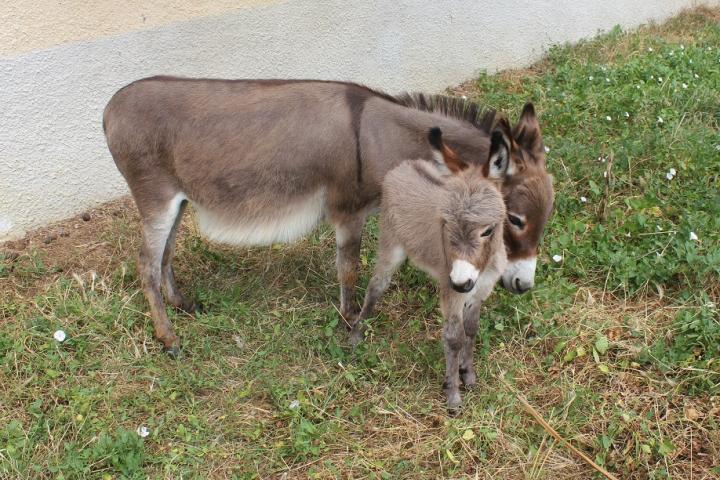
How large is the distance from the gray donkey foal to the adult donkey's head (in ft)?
0.75

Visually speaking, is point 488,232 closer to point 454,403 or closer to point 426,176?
point 426,176

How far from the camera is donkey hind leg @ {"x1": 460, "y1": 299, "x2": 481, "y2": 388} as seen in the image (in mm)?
3475

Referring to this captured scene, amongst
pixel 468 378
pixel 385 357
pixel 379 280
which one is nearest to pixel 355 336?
pixel 385 357

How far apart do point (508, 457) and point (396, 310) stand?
1291mm

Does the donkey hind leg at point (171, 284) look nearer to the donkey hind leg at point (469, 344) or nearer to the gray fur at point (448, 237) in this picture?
the gray fur at point (448, 237)

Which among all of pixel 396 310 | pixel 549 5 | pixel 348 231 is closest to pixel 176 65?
pixel 348 231

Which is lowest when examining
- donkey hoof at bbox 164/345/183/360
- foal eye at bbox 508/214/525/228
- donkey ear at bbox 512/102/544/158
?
donkey hoof at bbox 164/345/183/360

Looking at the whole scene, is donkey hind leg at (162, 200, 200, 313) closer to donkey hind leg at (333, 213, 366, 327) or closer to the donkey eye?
donkey hind leg at (333, 213, 366, 327)

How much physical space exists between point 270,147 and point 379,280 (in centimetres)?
101

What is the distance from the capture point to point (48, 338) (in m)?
3.85

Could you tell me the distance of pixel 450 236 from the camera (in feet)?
9.13

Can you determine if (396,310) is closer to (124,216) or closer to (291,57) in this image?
(124,216)

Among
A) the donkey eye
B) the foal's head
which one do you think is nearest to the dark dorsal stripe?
the foal's head

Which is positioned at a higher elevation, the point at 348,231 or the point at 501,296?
the point at 348,231
